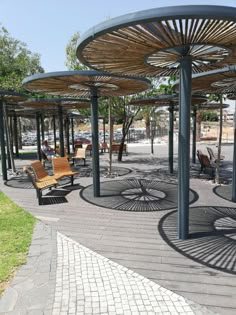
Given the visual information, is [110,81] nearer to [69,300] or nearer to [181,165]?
[181,165]

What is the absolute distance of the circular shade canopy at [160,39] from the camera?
11.6ft

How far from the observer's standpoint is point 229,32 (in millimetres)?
4141

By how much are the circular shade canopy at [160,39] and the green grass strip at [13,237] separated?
3.54 metres

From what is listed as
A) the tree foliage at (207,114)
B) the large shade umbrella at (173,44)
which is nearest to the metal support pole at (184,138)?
the large shade umbrella at (173,44)

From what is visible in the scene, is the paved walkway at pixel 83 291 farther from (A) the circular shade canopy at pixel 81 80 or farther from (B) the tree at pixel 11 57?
(B) the tree at pixel 11 57

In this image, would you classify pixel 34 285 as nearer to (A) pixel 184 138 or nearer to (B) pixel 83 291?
(B) pixel 83 291

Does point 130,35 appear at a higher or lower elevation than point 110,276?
higher

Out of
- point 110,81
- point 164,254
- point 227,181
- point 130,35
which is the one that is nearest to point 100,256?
point 164,254

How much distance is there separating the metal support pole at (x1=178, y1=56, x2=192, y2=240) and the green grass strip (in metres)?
2.88

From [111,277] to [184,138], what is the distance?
2703 mm

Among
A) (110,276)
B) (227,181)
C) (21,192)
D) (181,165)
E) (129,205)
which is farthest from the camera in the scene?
(227,181)

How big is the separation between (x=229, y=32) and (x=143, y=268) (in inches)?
147

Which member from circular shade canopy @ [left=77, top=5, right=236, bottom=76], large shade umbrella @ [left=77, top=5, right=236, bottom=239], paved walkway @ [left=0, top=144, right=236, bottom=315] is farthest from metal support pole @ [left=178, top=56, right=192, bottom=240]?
paved walkway @ [left=0, top=144, right=236, bottom=315]

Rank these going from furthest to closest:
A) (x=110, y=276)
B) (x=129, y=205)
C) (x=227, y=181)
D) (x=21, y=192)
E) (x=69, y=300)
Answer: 1. (x=227, y=181)
2. (x=21, y=192)
3. (x=129, y=205)
4. (x=110, y=276)
5. (x=69, y=300)
